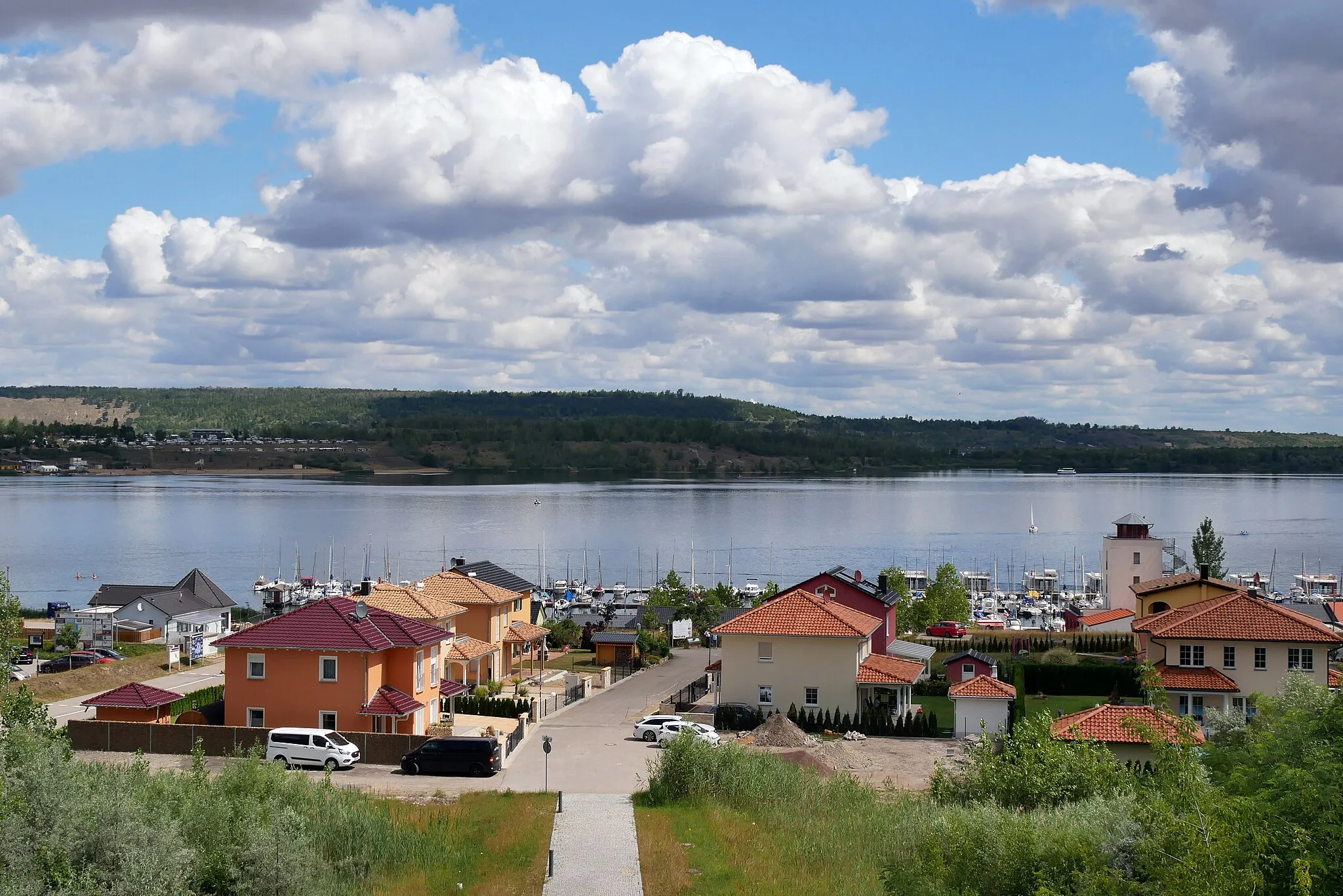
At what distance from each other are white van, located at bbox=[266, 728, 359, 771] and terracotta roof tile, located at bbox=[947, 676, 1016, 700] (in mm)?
18434

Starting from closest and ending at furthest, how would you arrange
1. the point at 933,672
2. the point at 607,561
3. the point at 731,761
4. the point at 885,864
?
the point at 885,864 < the point at 731,761 < the point at 933,672 < the point at 607,561

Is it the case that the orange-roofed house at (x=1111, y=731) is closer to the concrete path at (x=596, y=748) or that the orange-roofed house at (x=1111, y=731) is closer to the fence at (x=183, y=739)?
the concrete path at (x=596, y=748)

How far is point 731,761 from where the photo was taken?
28.8m

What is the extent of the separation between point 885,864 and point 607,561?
100826mm

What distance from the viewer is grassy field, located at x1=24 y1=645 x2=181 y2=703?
4219cm

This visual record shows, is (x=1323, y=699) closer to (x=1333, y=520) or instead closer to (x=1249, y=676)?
(x=1249, y=676)

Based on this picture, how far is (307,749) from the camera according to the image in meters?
32.1

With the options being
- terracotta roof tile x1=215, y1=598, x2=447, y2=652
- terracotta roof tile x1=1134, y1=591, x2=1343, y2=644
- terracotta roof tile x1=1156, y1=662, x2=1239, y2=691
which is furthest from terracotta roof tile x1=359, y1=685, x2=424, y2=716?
terracotta roof tile x1=1134, y1=591, x2=1343, y2=644

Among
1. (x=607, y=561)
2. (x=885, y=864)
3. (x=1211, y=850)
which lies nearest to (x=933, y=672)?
(x=885, y=864)

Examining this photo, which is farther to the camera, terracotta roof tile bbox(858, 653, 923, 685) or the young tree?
the young tree

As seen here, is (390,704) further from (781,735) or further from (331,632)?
(781,735)

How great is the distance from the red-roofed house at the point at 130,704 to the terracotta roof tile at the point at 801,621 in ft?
54.1

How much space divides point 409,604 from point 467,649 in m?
2.64

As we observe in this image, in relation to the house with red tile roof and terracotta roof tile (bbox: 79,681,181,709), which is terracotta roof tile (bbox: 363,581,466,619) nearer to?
terracotta roof tile (bbox: 79,681,181,709)
